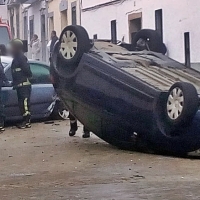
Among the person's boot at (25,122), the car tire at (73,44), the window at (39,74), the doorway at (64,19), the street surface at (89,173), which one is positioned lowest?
the street surface at (89,173)

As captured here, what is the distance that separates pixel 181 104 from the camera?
393 inches

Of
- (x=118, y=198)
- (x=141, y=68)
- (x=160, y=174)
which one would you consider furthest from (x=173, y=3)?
(x=118, y=198)

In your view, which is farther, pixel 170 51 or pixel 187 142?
pixel 170 51

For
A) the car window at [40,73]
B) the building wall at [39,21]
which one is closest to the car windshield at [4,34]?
the car window at [40,73]

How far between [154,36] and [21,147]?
267cm

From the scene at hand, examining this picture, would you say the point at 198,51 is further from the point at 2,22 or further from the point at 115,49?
the point at 115,49

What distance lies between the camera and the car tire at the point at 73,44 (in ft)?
37.5

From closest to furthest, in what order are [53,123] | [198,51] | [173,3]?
[53,123], [198,51], [173,3]

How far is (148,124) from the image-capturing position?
1048 centimetres

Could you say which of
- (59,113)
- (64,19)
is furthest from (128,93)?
(64,19)

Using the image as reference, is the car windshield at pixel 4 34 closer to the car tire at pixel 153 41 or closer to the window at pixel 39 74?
the window at pixel 39 74

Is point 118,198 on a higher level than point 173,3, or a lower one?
lower

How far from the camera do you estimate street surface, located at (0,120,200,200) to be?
8.03 m

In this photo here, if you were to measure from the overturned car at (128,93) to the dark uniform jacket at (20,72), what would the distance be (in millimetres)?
2979
